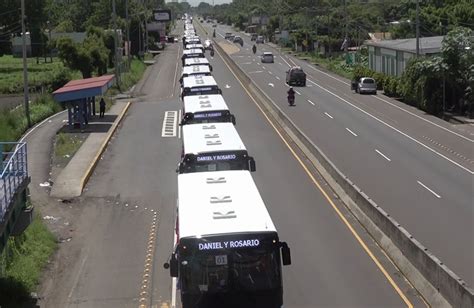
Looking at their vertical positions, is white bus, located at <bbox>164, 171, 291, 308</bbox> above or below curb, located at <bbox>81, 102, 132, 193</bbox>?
above

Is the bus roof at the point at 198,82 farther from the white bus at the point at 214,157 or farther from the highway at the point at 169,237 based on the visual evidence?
the white bus at the point at 214,157

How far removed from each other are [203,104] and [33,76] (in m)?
56.1

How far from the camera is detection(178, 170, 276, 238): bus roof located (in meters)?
12.6

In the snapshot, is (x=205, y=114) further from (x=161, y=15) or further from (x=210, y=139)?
(x=161, y=15)

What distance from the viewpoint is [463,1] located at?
11212cm

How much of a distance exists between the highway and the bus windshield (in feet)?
7.10

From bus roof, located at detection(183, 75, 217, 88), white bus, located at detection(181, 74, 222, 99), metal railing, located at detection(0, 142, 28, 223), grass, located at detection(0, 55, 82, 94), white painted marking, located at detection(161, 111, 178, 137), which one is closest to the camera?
metal railing, located at detection(0, 142, 28, 223)

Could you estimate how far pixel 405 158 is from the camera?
3203 centimetres

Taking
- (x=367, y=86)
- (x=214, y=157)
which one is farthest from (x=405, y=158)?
(x=367, y=86)

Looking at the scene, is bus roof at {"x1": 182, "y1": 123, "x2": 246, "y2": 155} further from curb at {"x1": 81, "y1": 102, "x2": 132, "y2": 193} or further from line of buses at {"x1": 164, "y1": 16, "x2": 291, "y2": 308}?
line of buses at {"x1": 164, "y1": 16, "x2": 291, "y2": 308}

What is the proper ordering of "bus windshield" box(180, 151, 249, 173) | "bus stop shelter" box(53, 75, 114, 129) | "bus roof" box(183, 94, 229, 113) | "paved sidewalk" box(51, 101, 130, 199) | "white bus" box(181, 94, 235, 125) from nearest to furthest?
"bus windshield" box(180, 151, 249, 173) → "paved sidewalk" box(51, 101, 130, 199) → "white bus" box(181, 94, 235, 125) → "bus roof" box(183, 94, 229, 113) → "bus stop shelter" box(53, 75, 114, 129)

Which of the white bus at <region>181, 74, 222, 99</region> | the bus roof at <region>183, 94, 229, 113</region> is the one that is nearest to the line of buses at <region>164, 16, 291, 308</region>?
the bus roof at <region>183, 94, 229, 113</region>

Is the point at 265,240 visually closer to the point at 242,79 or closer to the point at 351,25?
the point at 242,79

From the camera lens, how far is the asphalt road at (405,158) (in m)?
20.8
